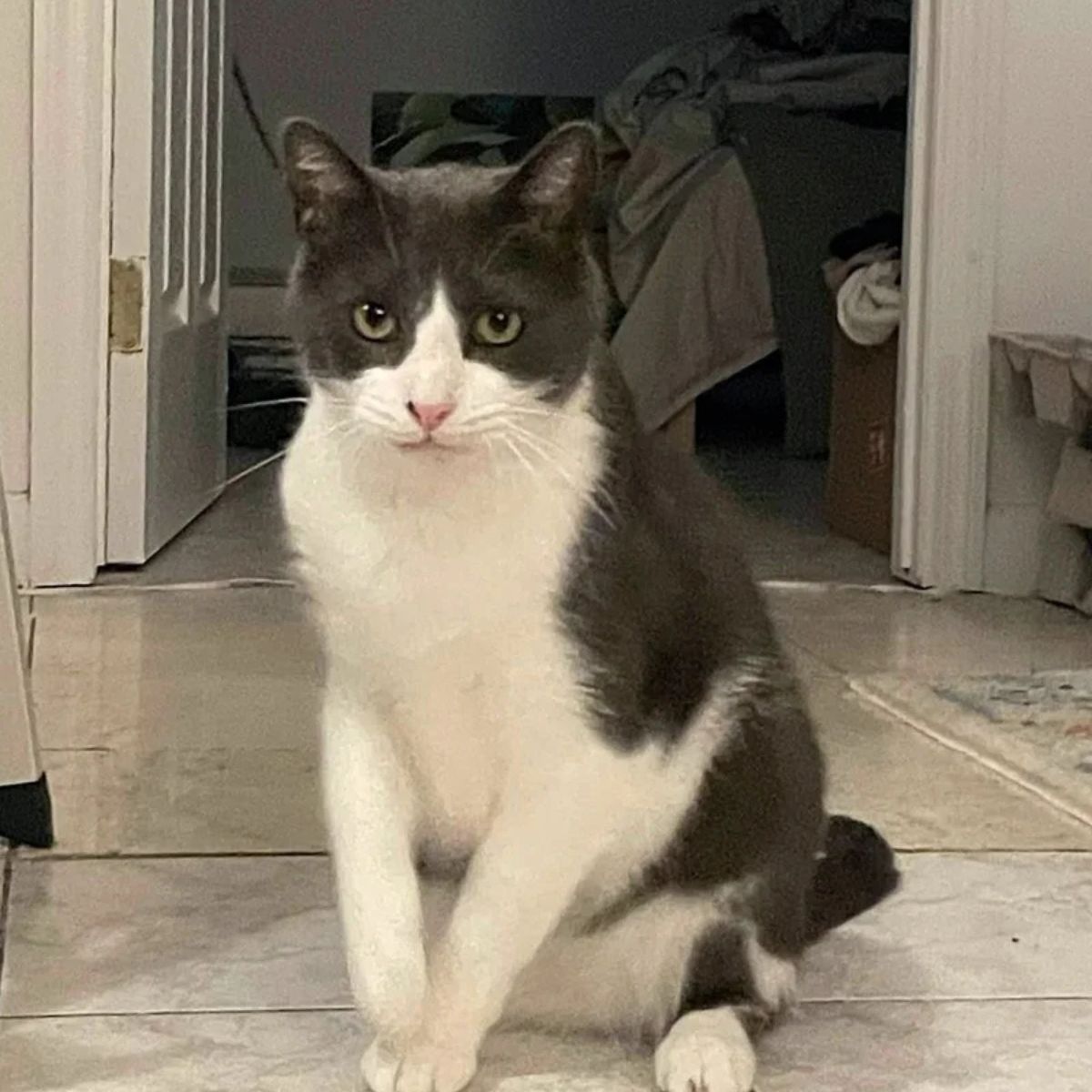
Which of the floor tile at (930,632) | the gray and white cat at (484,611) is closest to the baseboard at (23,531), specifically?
the floor tile at (930,632)

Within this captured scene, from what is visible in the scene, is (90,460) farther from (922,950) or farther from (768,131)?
(768,131)

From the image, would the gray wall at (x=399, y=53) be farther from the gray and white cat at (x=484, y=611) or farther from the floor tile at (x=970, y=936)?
the gray and white cat at (x=484, y=611)

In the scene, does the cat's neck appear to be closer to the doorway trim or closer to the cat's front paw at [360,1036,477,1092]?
the cat's front paw at [360,1036,477,1092]

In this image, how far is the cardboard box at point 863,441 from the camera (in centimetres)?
313

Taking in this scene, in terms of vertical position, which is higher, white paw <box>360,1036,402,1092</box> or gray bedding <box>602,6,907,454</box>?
gray bedding <box>602,6,907,454</box>

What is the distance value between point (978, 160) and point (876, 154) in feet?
4.39

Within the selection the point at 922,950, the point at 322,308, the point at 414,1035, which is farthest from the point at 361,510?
the point at 922,950

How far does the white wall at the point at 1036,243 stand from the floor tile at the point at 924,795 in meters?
0.83

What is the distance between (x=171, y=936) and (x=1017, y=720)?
0.95 metres

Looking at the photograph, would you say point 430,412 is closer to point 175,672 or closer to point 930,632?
point 175,672

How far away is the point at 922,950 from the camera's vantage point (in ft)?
4.56

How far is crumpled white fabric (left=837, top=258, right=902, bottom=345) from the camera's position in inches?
121

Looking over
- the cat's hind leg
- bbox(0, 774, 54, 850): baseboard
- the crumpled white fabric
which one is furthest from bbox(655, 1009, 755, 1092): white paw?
the crumpled white fabric

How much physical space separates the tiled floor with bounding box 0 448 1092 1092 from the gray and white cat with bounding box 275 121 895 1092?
10 centimetres
